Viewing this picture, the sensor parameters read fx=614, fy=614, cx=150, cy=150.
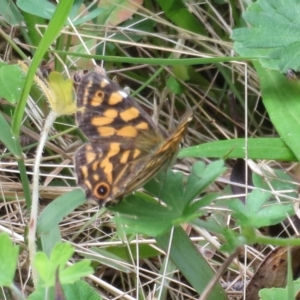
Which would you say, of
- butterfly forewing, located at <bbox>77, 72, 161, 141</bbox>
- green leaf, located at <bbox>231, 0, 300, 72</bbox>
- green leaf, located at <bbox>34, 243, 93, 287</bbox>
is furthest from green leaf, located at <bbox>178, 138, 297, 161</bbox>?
green leaf, located at <bbox>34, 243, 93, 287</bbox>

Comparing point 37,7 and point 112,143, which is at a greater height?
point 37,7

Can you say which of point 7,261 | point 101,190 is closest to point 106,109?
point 101,190

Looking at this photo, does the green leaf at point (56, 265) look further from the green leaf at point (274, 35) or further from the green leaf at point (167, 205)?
the green leaf at point (274, 35)

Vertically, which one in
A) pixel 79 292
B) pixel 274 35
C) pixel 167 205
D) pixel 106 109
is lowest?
pixel 79 292

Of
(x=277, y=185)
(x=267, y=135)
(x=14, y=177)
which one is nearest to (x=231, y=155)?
(x=277, y=185)

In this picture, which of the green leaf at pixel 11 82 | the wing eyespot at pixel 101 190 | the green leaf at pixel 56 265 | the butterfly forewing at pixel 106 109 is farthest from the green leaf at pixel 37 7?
the green leaf at pixel 56 265

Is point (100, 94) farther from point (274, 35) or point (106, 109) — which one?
point (274, 35)

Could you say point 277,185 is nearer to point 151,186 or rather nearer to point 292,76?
point 292,76
